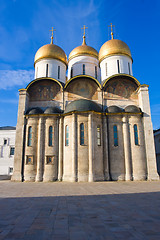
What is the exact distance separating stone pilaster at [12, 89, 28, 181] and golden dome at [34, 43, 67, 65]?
567 cm

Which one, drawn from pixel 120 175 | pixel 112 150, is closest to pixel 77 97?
pixel 112 150

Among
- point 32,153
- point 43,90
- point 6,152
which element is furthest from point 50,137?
point 6,152

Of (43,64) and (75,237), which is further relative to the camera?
(43,64)

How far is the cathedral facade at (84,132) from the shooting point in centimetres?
1455

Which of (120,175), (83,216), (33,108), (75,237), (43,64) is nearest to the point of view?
(75,237)

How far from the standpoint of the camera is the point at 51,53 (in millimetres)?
19938

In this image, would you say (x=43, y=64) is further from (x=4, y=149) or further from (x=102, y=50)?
(x=4, y=149)

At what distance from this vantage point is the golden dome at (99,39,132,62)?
19547 millimetres

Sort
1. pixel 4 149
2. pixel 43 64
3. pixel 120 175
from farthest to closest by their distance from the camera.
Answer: pixel 4 149
pixel 43 64
pixel 120 175

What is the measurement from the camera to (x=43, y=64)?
20172 mm

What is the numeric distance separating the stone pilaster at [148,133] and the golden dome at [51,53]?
997 centimetres

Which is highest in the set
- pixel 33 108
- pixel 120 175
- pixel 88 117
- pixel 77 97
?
pixel 77 97

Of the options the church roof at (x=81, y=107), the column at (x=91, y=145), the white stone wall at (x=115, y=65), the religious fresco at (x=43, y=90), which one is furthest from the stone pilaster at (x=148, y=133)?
the religious fresco at (x=43, y=90)

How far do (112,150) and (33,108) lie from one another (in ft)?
27.9
